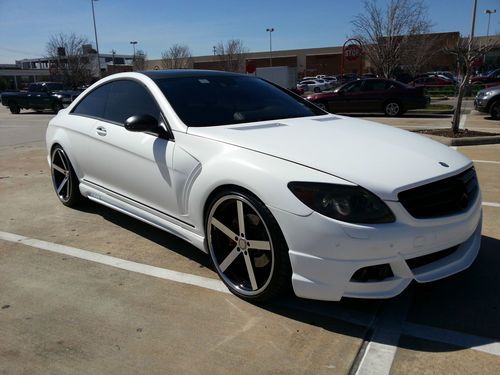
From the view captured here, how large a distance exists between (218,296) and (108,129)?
2.00m

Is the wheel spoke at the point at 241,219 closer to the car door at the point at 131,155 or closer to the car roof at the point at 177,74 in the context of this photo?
the car door at the point at 131,155

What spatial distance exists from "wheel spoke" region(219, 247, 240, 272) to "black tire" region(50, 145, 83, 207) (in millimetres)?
2569

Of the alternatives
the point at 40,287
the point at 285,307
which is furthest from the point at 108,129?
the point at 285,307

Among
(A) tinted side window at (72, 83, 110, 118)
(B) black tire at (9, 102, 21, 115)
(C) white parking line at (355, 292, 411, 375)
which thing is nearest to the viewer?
(C) white parking line at (355, 292, 411, 375)

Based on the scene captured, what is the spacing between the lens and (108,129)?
4414 mm

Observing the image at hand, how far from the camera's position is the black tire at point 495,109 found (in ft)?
47.3

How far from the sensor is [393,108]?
1683 centimetres

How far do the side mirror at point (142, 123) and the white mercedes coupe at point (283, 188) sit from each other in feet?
0.03

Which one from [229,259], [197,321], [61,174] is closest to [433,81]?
[61,174]

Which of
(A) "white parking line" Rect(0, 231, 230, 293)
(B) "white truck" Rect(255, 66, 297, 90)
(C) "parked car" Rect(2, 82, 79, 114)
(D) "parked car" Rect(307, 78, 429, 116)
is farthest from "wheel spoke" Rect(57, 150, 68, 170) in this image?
(B) "white truck" Rect(255, 66, 297, 90)

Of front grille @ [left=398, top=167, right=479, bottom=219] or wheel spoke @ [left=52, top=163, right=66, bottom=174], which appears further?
wheel spoke @ [left=52, top=163, right=66, bottom=174]

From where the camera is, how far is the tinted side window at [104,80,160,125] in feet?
13.3

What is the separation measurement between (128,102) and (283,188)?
2.17m

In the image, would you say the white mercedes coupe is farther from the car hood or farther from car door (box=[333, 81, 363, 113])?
car door (box=[333, 81, 363, 113])
